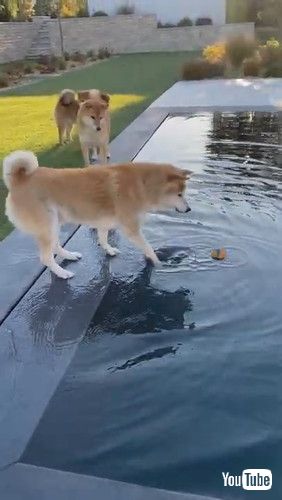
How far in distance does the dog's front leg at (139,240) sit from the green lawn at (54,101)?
1.41 m

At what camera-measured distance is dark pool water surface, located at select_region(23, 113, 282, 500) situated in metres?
2.40

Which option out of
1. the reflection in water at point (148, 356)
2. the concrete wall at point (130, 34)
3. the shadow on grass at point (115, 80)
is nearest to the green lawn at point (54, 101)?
the shadow on grass at point (115, 80)

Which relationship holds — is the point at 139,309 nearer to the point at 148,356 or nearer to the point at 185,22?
the point at 148,356

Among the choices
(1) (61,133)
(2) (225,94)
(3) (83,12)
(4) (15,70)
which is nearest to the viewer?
(1) (61,133)

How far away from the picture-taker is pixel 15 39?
29.0 meters

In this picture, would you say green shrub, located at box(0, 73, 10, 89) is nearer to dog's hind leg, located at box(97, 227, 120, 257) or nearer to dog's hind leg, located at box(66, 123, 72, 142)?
dog's hind leg, located at box(66, 123, 72, 142)

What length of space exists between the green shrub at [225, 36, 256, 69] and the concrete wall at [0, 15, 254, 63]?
46.1 ft

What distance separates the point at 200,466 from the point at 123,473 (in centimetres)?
35

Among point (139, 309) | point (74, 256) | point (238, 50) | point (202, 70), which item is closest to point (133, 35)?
point (238, 50)

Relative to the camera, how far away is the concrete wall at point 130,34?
32938 mm

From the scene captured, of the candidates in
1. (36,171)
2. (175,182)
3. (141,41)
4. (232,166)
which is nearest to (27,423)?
(36,171)

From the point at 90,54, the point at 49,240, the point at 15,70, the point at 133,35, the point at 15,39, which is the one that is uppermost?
the point at 133,35

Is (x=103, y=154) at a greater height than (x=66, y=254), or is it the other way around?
(x=103, y=154)

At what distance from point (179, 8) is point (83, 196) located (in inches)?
1534
